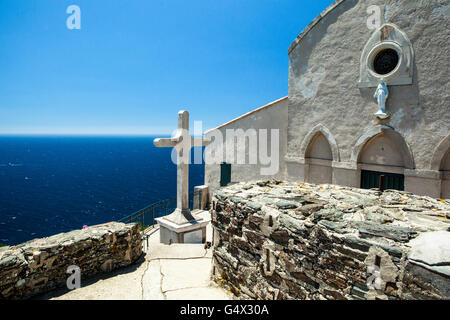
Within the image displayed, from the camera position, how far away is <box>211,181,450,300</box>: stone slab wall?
7.99 ft

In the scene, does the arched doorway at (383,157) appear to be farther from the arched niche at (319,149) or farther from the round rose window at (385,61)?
the round rose window at (385,61)

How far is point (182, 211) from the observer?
9.12m

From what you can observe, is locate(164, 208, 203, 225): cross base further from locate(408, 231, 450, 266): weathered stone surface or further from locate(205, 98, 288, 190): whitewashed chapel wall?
locate(408, 231, 450, 266): weathered stone surface

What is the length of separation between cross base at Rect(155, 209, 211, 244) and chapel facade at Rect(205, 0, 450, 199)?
583 cm

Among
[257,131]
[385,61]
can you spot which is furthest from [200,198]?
[385,61]

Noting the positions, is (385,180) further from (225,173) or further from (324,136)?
(225,173)

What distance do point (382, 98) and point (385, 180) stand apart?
10.0 feet

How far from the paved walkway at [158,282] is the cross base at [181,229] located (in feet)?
5.76

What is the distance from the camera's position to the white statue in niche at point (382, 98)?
32.1 ft

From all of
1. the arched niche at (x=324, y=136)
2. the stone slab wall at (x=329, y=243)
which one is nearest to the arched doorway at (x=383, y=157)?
the arched niche at (x=324, y=136)

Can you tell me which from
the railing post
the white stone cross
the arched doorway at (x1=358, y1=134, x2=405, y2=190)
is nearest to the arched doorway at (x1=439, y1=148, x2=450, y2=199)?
the arched doorway at (x1=358, y1=134, x2=405, y2=190)
